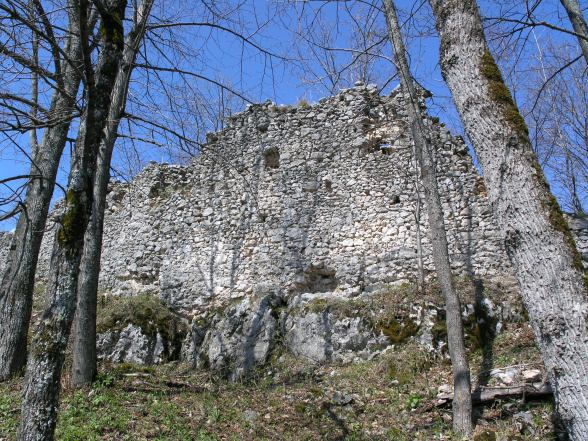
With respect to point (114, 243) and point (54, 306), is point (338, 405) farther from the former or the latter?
point (114, 243)

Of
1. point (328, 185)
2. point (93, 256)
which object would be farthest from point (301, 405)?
point (328, 185)

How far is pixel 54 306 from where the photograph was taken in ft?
12.2

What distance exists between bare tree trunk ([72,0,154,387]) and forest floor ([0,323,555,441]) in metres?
0.34

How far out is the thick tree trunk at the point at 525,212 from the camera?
3.08 m

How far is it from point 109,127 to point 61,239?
3662mm

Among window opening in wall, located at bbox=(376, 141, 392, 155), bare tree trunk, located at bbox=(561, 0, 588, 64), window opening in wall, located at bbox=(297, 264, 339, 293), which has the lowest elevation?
window opening in wall, located at bbox=(297, 264, 339, 293)

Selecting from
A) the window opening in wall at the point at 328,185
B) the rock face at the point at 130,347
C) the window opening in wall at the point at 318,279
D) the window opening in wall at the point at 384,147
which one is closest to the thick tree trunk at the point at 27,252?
→ the rock face at the point at 130,347

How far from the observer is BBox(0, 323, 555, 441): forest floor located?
5.32m

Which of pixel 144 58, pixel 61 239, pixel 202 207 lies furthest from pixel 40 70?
pixel 202 207

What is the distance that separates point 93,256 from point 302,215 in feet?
14.7

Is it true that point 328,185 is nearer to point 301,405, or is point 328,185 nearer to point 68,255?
point 301,405

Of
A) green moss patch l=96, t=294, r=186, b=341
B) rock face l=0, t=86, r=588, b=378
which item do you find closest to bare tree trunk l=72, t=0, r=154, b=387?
rock face l=0, t=86, r=588, b=378

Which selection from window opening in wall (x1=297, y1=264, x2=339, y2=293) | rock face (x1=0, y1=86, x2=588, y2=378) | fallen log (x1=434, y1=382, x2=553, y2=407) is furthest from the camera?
window opening in wall (x1=297, y1=264, x2=339, y2=293)

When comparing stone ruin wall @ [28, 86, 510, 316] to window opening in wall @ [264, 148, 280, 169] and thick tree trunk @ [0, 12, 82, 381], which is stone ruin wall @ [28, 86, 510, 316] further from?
thick tree trunk @ [0, 12, 82, 381]
